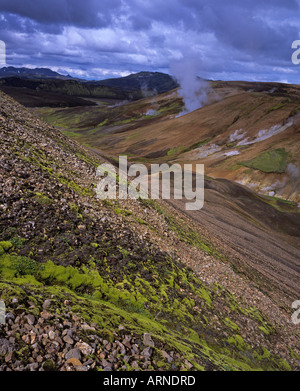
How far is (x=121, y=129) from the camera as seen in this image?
149 m

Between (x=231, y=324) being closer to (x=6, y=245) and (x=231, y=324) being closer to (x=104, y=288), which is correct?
(x=104, y=288)

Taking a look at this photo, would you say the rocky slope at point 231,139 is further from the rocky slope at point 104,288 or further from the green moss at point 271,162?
the rocky slope at point 104,288

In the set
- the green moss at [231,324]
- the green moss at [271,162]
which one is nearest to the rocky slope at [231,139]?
the green moss at [271,162]

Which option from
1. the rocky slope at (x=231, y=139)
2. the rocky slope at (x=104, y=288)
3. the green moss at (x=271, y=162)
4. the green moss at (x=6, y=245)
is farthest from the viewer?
the rocky slope at (x=231, y=139)

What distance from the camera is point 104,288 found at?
33.5 ft

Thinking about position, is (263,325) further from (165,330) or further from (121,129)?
(121,129)

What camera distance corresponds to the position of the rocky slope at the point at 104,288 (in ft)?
21.5

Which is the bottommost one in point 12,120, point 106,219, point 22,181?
point 106,219

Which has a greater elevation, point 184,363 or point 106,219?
point 106,219

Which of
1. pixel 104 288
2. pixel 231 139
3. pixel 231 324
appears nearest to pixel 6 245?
pixel 104 288
